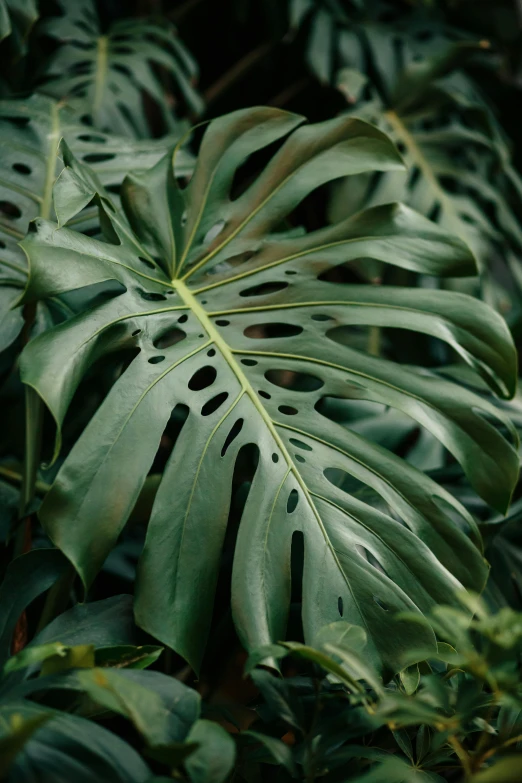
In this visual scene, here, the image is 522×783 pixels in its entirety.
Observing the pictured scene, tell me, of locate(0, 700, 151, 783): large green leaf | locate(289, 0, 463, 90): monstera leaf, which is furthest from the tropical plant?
locate(289, 0, 463, 90): monstera leaf

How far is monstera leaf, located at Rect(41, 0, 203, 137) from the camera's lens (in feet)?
4.09

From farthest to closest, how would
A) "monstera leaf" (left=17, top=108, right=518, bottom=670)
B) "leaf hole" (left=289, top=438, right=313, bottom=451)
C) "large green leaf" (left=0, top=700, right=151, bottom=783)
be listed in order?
"leaf hole" (left=289, top=438, right=313, bottom=451)
"monstera leaf" (left=17, top=108, right=518, bottom=670)
"large green leaf" (left=0, top=700, right=151, bottom=783)

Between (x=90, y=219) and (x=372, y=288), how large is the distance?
40 cm

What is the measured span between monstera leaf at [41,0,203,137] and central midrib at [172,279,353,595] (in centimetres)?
54

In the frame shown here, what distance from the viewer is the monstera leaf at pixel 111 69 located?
1.25 meters

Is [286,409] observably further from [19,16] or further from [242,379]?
[19,16]

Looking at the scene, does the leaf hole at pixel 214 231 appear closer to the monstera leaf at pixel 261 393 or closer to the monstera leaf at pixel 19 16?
the monstera leaf at pixel 261 393

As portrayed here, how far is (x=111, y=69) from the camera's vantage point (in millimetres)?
1307

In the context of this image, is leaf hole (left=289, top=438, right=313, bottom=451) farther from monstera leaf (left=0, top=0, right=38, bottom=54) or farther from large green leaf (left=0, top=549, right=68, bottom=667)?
monstera leaf (left=0, top=0, right=38, bottom=54)

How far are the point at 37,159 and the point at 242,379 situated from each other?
0.49 m

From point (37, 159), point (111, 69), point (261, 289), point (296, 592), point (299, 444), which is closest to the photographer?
point (299, 444)

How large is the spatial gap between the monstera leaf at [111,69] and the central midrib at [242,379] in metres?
0.54

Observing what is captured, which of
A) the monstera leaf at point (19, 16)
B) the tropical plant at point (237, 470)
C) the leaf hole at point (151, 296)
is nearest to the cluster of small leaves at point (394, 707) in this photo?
the tropical plant at point (237, 470)

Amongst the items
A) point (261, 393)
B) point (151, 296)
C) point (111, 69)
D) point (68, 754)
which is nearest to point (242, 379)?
point (261, 393)
